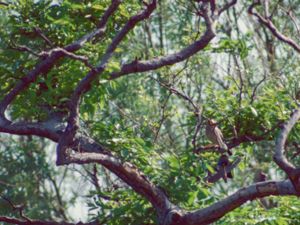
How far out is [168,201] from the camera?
652cm

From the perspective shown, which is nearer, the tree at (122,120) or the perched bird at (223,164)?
the tree at (122,120)

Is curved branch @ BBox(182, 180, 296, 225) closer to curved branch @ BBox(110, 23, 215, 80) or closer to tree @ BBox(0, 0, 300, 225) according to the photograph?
tree @ BBox(0, 0, 300, 225)

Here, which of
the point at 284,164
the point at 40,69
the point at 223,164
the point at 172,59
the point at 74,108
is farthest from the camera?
the point at 223,164

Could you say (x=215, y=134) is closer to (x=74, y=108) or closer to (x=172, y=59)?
(x=172, y=59)

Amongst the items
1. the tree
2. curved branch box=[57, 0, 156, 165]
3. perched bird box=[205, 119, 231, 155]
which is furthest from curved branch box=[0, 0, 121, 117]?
perched bird box=[205, 119, 231, 155]

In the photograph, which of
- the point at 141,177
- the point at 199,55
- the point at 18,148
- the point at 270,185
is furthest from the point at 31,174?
the point at 270,185

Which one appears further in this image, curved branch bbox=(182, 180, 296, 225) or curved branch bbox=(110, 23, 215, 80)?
curved branch bbox=(110, 23, 215, 80)

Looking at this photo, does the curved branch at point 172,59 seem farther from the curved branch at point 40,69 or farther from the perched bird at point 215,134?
the perched bird at point 215,134

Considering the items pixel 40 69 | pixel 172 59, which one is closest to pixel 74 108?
pixel 40 69

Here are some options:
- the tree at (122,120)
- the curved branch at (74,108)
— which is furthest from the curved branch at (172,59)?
the curved branch at (74,108)

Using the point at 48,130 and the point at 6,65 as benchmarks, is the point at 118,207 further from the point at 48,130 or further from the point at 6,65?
the point at 6,65

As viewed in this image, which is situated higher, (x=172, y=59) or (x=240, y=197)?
(x=172, y=59)

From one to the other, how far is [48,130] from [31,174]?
845 cm

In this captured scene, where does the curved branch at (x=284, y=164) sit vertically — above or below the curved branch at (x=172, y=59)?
below
